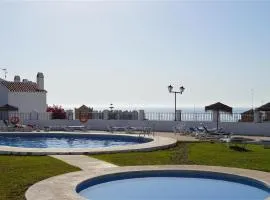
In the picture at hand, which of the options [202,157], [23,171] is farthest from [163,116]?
[23,171]

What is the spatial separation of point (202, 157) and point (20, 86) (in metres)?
26.5

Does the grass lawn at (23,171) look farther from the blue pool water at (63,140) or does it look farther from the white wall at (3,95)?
the white wall at (3,95)

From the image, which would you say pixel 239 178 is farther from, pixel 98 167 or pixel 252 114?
pixel 252 114

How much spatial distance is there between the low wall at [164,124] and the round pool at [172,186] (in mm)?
14613

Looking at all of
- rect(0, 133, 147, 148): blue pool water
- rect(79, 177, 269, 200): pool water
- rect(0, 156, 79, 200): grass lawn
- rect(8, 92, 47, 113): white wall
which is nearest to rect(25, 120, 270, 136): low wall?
rect(0, 133, 147, 148): blue pool water

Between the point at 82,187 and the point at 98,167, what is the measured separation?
2.46 meters

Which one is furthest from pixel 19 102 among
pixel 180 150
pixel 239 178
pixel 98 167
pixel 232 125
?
pixel 239 178

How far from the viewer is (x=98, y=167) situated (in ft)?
43.5

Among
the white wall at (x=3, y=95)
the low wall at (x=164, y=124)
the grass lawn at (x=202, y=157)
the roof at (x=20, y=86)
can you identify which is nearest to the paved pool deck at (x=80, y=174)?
the grass lawn at (x=202, y=157)

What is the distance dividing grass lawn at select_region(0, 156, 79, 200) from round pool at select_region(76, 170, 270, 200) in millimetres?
1384

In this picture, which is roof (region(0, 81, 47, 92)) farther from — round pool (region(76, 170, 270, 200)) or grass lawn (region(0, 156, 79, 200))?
round pool (region(76, 170, 270, 200))

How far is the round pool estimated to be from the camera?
10.7 meters

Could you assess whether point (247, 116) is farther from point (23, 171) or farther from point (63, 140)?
point (23, 171)

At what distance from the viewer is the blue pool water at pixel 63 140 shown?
22797 millimetres
